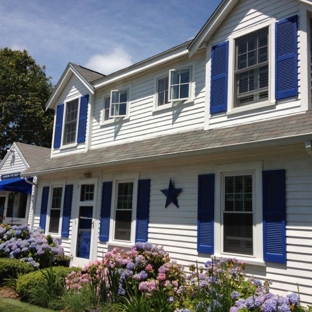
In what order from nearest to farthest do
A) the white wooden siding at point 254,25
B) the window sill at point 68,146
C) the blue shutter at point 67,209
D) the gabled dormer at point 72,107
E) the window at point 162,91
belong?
the white wooden siding at point 254,25 < the window at point 162,91 < the blue shutter at point 67,209 < the gabled dormer at point 72,107 < the window sill at point 68,146

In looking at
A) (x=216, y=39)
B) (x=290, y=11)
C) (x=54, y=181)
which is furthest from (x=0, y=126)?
(x=290, y=11)

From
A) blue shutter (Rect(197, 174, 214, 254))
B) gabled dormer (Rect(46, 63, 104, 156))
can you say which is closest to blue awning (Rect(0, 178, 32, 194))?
gabled dormer (Rect(46, 63, 104, 156))

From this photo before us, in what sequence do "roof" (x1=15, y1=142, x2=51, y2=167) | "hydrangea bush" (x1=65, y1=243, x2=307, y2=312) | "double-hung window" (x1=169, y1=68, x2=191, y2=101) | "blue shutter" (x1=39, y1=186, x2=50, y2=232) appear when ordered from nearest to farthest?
"hydrangea bush" (x1=65, y1=243, x2=307, y2=312)
"double-hung window" (x1=169, y1=68, x2=191, y2=101)
"blue shutter" (x1=39, y1=186, x2=50, y2=232)
"roof" (x1=15, y1=142, x2=51, y2=167)

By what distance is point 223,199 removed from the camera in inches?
305

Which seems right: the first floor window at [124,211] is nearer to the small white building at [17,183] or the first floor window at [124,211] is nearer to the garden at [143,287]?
the garden at [143,287]

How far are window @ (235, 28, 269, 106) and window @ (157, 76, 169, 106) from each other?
7.98 feet

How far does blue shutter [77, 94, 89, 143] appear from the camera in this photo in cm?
1252

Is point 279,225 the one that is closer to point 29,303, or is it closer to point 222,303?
point 222,303

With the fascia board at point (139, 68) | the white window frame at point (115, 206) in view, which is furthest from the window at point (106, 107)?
the white window frame at point (115, 206)

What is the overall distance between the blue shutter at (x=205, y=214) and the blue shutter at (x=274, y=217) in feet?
4.17

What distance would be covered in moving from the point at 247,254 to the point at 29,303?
4577mm

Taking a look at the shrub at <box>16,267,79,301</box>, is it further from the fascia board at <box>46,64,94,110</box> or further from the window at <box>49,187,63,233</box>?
the fascia board at <box>46,64,94,110</box>

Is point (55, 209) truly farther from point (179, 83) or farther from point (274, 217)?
point (274, 217)

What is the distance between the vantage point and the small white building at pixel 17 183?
15838mm
